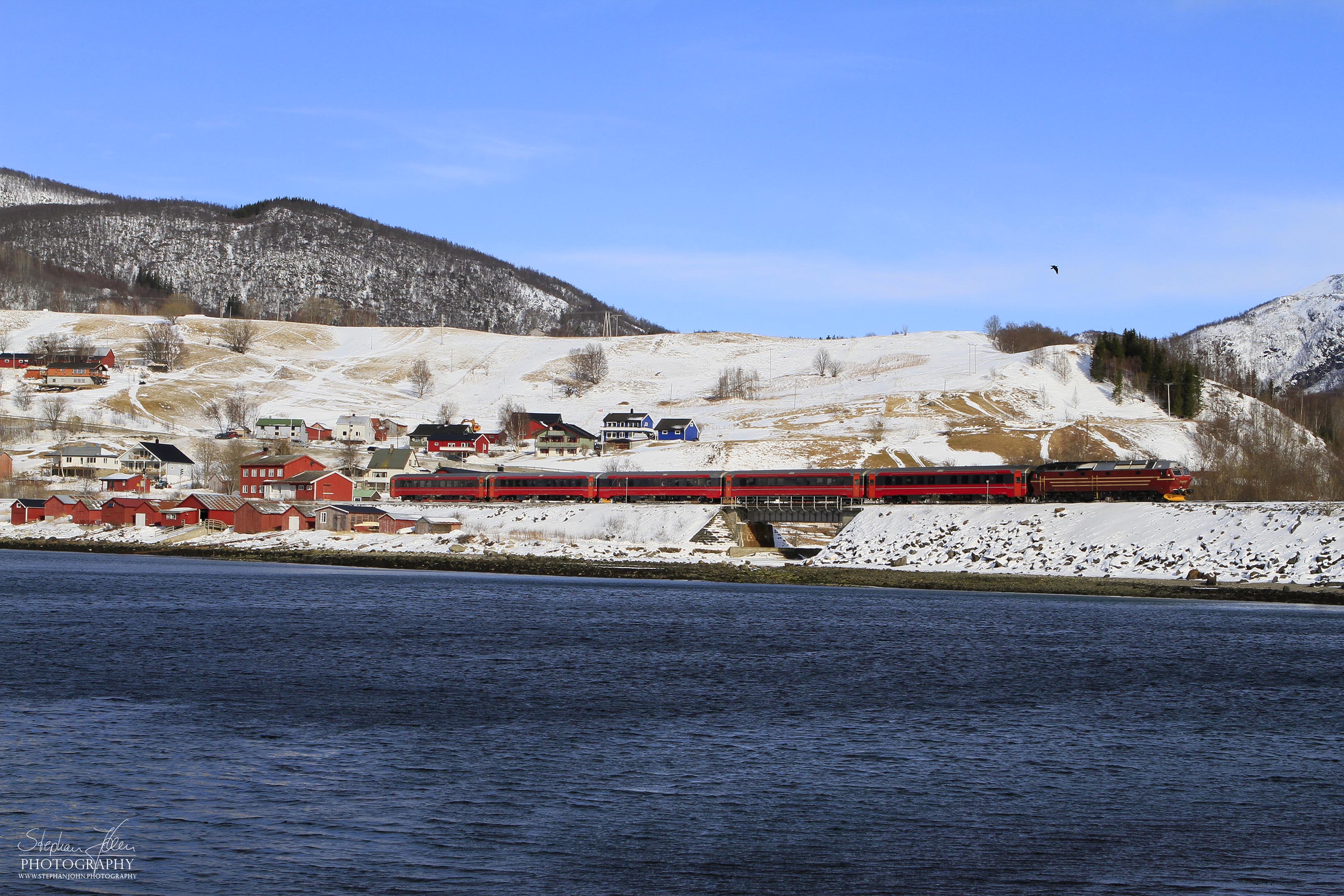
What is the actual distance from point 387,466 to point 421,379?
7872 cm

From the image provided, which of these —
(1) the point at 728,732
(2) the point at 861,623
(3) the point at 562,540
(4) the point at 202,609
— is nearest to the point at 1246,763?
(1) the point at 728,732

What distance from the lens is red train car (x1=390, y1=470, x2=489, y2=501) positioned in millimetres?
88688

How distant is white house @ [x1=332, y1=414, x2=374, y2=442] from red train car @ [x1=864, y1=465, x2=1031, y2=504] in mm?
83721

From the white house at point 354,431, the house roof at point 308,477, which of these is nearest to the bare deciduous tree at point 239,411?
the white house at point 354,431

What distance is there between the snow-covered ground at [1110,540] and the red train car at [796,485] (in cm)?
509

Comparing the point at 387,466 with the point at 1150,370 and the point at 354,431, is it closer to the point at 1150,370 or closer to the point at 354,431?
the point at 354,431

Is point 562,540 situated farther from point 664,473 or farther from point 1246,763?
point 1246,763

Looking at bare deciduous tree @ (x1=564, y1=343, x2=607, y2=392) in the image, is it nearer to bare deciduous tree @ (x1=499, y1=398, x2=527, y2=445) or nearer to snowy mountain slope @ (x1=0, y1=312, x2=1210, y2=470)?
snowy mountain slope @ (x1=0, y1=312, x2=1210, y2=470)

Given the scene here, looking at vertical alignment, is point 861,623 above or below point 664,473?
below

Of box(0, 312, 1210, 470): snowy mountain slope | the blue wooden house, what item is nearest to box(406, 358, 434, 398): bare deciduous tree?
box(0, 312, 1210, 470): snowy mountain slope

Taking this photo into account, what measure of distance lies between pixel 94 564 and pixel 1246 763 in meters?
62.0

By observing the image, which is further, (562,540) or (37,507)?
(37,507)

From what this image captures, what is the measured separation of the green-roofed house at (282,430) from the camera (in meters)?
139

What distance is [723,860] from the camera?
14023mm
